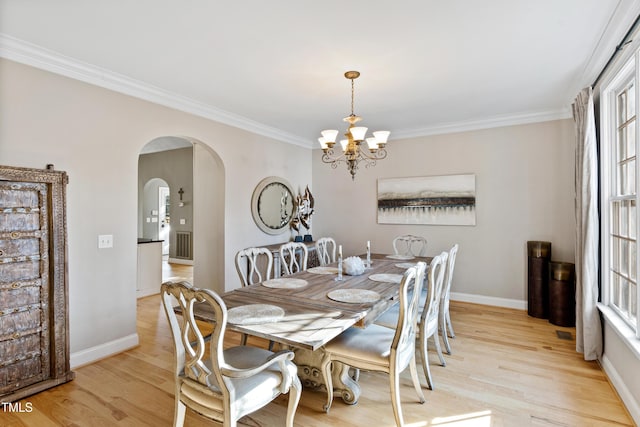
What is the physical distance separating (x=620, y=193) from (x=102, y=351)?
15.0 feet

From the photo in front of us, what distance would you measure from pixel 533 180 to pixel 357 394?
357 centimetres

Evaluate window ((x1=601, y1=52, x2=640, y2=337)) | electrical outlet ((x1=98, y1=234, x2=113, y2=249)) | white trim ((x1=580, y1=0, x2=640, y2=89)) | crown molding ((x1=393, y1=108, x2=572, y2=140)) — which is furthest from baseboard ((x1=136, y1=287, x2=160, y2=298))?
white trim ((x1=580, y1=0, x2=640, y2=89))

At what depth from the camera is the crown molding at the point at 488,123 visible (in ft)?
13.5

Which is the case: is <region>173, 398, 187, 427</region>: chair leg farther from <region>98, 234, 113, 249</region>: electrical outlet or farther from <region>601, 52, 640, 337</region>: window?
<region>601, 52, 640, 337</region>: window

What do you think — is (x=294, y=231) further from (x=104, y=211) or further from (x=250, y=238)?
(x=104, y=211)

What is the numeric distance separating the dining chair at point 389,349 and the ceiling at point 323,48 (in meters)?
1.62

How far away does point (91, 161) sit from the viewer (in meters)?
2.92

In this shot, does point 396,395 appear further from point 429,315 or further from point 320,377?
point 429,315

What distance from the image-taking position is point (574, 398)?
2.34 m

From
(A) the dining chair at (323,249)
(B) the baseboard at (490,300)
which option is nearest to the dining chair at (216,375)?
(A) the dining chair at (323,249)

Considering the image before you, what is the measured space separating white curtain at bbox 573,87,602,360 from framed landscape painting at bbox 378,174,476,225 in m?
A: 1.66

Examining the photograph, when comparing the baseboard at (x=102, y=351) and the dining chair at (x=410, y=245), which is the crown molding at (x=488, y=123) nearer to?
the dining chair at (x=410, y=245)

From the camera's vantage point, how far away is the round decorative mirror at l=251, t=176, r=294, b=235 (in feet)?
15.5

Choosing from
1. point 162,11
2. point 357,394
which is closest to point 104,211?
point 162,11
